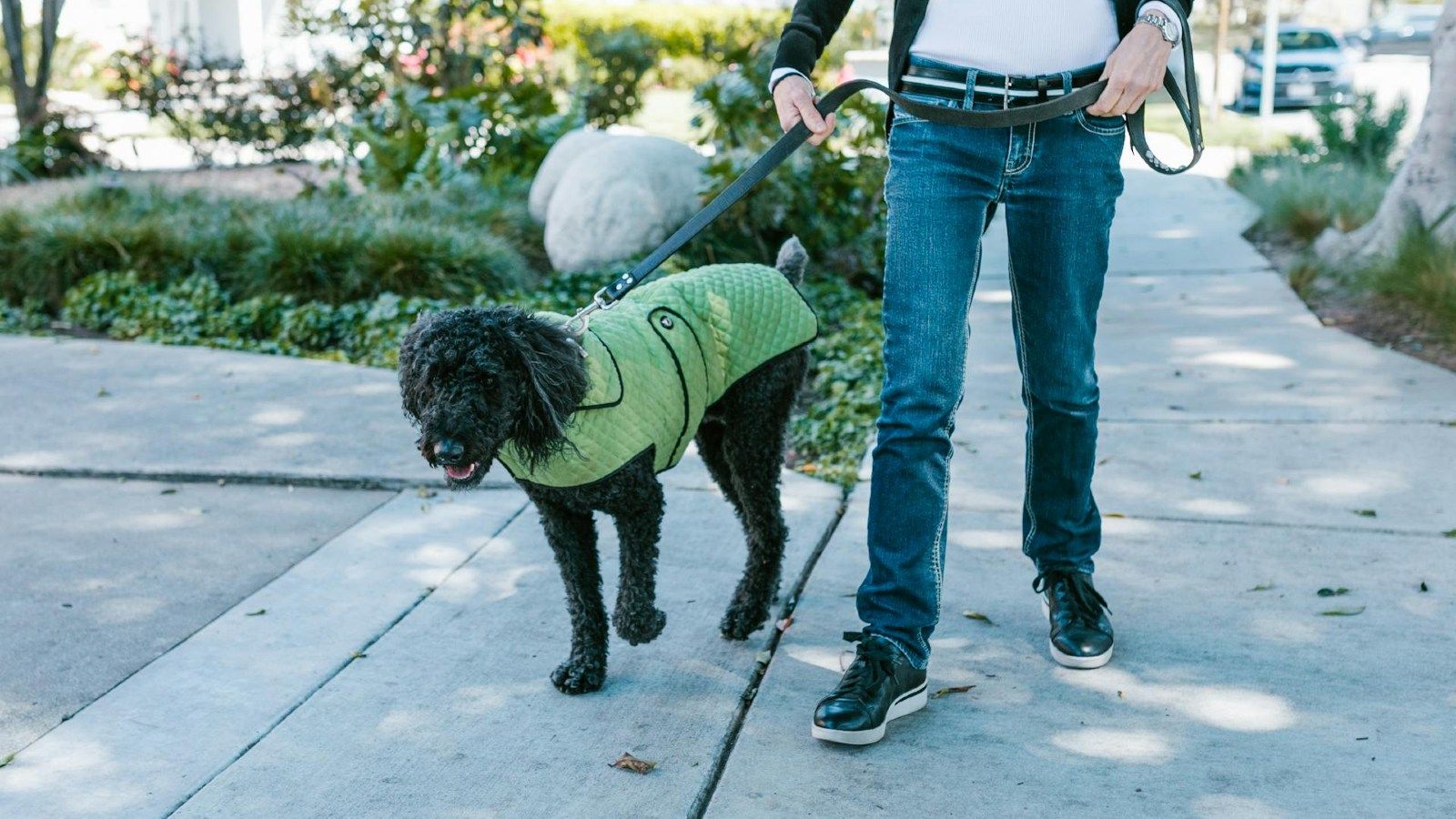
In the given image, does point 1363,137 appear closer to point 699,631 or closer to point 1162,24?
point 1162,24

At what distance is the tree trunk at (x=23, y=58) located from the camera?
11.6 metres

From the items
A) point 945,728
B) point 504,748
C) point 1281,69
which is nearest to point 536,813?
point 504,748

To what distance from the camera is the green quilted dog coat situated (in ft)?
9.84

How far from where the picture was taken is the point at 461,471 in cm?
273

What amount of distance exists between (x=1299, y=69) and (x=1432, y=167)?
16480 millimetres

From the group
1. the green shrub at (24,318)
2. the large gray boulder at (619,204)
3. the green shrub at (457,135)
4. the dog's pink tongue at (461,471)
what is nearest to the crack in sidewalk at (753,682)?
the dog's pink tongue at (461,471)

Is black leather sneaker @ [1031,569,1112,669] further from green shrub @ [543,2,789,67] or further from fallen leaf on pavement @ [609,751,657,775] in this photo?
green shrub @ [543,2,789,67]

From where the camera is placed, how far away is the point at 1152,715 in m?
3.07

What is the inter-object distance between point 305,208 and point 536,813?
6377 mm

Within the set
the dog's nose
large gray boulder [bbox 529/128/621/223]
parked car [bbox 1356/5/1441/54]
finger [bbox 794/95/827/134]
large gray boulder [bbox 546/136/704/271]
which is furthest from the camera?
parked car [bbox 1356/5/1441/54]

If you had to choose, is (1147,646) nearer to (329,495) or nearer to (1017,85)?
(1017,85)

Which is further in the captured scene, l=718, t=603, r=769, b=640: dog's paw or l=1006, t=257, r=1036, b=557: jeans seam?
l=718, t=603, r=769, b=640: dog's paw

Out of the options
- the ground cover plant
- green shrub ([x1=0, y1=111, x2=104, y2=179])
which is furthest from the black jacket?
green shrub ([x1=0, y1=111, x2=104, y2=179])

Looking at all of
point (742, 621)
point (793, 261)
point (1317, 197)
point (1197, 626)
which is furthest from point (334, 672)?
point (1317, 197)
